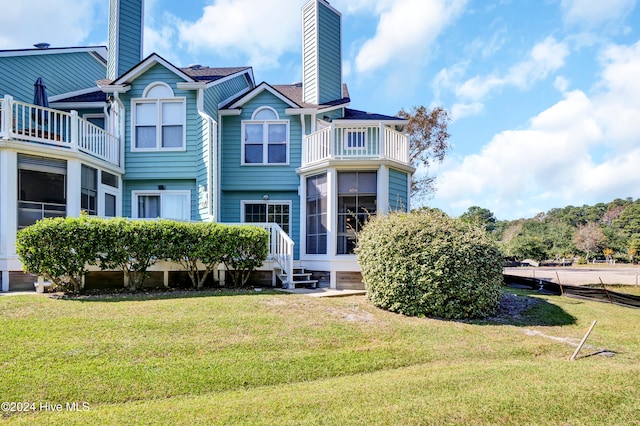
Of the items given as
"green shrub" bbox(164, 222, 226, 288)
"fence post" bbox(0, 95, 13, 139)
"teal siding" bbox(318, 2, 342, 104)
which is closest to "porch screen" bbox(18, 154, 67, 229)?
"fence post" bbox(0, 95, 13, 139)

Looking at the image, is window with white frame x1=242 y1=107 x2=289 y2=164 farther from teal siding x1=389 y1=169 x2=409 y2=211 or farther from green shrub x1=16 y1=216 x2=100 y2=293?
green shrub x1=16 y1=216 x2=100 y2=293

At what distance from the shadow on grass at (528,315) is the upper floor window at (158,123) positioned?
1019 centimetres

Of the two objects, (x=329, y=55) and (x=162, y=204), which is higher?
(x=329, y=55)

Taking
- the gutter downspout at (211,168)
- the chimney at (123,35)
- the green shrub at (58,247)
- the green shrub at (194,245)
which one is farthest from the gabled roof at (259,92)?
the green shrub at (58,247)

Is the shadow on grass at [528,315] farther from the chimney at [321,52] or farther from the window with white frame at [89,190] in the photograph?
the window with white frame at [89,190]

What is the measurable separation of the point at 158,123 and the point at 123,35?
421cm

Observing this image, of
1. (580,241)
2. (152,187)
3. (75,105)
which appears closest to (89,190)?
(152,187)

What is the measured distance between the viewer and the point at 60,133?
388 inches

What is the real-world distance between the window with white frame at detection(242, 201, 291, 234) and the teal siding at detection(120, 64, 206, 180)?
214cm

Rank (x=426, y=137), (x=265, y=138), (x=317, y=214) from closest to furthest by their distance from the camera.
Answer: (x=317, y=214)
(x=265, y=138)
(x=426, y=137)

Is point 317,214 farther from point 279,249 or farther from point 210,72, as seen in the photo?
point 210,72

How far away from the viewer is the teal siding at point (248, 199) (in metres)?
12.8

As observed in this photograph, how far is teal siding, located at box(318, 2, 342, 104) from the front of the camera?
44.8 ft

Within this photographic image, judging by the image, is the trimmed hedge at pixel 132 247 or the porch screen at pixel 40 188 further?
the porch screen at pixel 40 188
